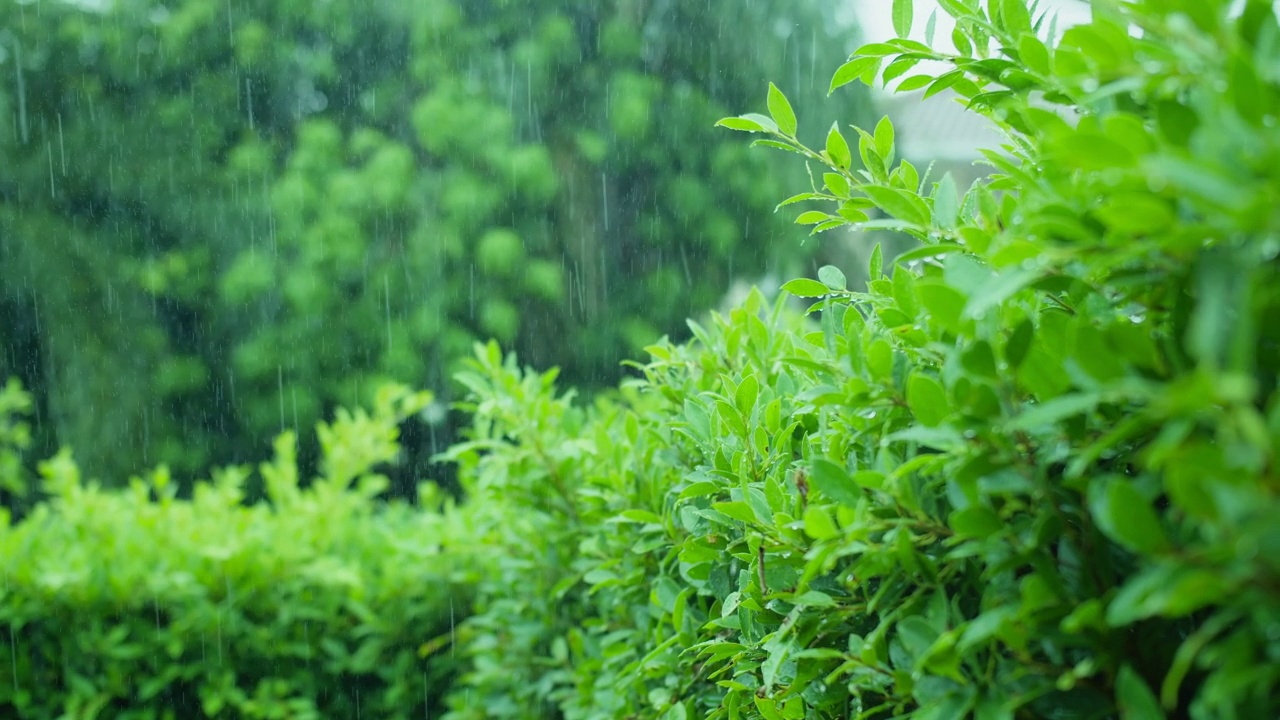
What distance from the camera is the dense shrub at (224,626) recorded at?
11.1 ft

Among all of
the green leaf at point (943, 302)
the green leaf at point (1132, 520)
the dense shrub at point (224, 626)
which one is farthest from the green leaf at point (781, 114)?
the dense shrub at point (224, 626)

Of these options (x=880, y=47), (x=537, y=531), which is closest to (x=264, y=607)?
(x=537, y=531)

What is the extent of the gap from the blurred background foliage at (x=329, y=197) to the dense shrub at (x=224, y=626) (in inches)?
214

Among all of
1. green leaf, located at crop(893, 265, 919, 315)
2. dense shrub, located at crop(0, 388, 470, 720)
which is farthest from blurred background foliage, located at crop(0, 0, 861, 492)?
green leaf, located at crop(893, 265, 919, 315)

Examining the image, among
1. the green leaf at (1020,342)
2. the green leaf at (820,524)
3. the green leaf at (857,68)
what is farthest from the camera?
the green leaf at (857,68)

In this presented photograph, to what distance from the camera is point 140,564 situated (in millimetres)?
3477

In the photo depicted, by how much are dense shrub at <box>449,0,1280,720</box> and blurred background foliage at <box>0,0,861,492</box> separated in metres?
7.74

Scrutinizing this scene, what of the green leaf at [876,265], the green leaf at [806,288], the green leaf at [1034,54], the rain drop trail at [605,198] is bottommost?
the rain drop trail at [605,198]

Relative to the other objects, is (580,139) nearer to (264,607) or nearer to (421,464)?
(421,464)

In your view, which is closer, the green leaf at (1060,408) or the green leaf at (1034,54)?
the green leaf at (1060,408)

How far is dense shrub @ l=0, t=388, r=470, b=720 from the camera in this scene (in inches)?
133

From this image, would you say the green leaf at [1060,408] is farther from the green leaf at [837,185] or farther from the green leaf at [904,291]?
the green leaf at [837,185]

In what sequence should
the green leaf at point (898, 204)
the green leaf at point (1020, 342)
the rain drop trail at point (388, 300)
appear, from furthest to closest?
1. the rain drop trail at point (388, 300)
2. the green leaf at point (898, 204)
3. the green leaf at point (1020, 342)

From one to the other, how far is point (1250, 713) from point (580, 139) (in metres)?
8.80
